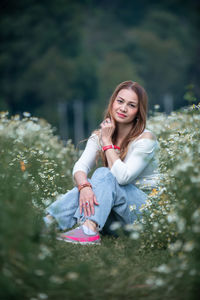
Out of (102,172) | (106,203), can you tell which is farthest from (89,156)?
(106,203)

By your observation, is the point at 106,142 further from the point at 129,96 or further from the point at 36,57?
the point at 36,57

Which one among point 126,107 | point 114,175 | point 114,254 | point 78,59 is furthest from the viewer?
point 78,59

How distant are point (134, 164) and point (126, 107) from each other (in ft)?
1.90

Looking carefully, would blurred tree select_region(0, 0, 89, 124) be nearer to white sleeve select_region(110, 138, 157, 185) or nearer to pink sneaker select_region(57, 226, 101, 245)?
white sleeve select_region(110, 138, 157, 185)

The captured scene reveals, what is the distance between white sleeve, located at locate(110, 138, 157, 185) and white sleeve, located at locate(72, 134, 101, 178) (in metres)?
Result: 0.34

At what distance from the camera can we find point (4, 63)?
91.6 feet

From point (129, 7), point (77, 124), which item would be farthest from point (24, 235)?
point (129, 7)

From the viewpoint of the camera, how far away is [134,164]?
3297 mm

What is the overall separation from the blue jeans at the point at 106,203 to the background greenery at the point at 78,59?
55.1 ft

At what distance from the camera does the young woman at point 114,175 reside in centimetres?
315

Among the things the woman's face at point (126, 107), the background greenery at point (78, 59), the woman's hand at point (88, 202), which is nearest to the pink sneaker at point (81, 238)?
the woman's hand at point (88, 202)

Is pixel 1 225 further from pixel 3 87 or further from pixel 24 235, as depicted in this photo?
pixel 3 87

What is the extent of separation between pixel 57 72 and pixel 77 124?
4.93 m

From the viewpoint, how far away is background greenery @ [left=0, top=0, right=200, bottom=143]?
2944 cm
